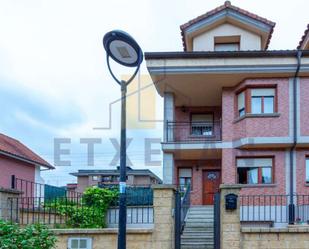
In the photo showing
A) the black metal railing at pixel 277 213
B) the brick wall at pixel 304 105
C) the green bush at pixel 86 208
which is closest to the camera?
the green bush at pixel 86 208

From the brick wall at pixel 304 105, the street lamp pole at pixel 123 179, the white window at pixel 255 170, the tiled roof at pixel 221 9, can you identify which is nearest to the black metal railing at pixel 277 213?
the white window at pixel 255 170

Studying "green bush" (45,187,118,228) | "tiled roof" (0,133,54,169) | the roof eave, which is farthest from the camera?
"tiled roof" (0,133,54,169)

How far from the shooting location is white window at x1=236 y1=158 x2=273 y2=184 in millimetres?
16531

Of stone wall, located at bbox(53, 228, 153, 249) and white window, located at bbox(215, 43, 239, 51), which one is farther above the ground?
white window, located at bbox(215, 43, 239, 51)

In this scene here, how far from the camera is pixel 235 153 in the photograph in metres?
16.7

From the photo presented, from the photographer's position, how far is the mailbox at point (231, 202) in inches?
325

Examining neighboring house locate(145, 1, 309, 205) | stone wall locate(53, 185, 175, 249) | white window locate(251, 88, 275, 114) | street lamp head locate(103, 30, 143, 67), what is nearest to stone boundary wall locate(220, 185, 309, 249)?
stone wall locate(53, 185, 175, 249)

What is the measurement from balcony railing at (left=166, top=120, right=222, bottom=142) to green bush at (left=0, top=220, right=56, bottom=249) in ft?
35.5

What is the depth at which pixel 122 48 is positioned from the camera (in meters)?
5.62

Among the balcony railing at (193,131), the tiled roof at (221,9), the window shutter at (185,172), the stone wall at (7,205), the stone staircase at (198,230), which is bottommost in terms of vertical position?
the stone staircase at (198,230)

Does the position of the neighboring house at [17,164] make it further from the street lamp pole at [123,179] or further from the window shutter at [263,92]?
the street lamp pole at [123,179]

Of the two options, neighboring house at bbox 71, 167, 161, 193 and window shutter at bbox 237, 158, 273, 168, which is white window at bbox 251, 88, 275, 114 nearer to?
window shutter at bbox 237, 158, 273, 168

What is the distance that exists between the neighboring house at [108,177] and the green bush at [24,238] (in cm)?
3160

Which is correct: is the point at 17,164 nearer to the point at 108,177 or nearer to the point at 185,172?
the point at 185,172
